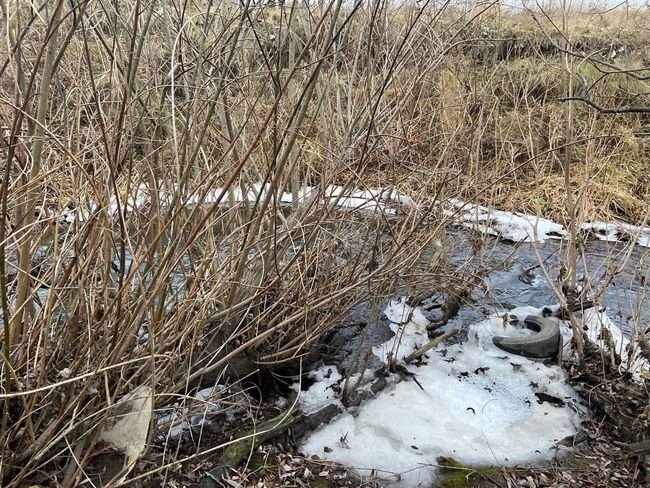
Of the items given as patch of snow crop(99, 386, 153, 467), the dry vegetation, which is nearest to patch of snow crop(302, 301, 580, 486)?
the dry vegetation

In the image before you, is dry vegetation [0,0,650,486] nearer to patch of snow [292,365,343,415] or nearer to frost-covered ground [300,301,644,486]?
patch of snow [292,365,343,415]

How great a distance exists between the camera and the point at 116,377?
7.36ft

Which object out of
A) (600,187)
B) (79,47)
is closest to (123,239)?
(79,47)

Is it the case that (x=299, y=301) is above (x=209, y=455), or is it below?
above

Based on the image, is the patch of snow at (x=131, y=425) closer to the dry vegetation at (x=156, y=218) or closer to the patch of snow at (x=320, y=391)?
the dry vegetation at (x=156, y=218)

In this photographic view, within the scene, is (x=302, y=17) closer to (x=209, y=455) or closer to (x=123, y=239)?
(x=123, y=239)

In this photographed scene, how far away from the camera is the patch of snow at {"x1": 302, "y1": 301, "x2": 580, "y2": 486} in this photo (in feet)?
9.31

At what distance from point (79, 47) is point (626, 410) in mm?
3450

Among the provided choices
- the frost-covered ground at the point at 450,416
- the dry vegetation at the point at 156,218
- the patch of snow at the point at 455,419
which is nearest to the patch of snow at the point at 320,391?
the frost-covered ground at the point at 450,416

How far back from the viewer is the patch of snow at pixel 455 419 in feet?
9.31

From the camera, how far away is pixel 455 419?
10.3ft

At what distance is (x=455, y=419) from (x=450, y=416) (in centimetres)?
3

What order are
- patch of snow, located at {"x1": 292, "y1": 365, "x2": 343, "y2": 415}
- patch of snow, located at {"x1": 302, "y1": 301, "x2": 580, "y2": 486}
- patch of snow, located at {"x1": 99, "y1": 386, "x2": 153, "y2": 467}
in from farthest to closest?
patch of snow, located at {"x1": 292, "y1": 365, "x2": 343, "y2": 415} → patch of snow, located at {"x1": 302, "y1": 301, "x2": 580, "y2": 486} → patch of snow, located at {"x1": 99, "y1": 386, "x2": 153, "y2": 467}

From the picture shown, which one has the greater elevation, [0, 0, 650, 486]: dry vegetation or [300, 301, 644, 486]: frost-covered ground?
[0, 0, 650, 486]: dry vegetation
